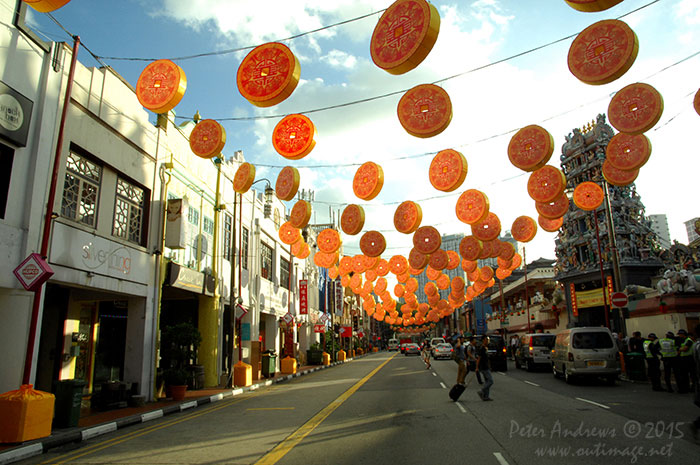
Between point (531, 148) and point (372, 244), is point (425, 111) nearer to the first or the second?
point (531, 148)

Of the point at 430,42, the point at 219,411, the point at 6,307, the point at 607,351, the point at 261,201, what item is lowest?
the point at 219,411

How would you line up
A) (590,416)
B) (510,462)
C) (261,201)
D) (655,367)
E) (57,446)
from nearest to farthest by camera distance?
(510,462) → (57,446) → (590,416) → (655,367) → (261,201)

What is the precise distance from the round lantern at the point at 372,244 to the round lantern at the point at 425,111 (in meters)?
11.2

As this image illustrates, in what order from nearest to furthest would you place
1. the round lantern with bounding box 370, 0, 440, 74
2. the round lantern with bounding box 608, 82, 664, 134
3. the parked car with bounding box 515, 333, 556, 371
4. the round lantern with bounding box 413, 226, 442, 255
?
the round lantern with bounding box 370, 0, 440, 74
the round lantern with bounding box 608, 82, 664, 134
the round lantern with bounding box 413, 226, 442, 255
the parked car with bounding box 515, 333, 556, 371

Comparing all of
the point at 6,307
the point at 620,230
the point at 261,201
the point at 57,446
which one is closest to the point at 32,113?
the point at 6,307

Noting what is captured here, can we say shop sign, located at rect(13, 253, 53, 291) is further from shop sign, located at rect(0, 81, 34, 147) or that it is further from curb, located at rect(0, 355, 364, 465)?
shop sign, located at rect(0, 81, 34, 147)

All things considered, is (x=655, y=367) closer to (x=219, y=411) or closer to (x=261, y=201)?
(x=219, y=411)

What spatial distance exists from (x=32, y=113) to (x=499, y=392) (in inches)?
575

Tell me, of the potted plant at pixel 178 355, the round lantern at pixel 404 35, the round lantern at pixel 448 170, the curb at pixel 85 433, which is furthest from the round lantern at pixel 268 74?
the potted plant at pixel 178 355

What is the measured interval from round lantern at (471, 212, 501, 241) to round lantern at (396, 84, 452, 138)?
10029 millimetres

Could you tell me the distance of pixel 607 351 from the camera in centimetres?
1535

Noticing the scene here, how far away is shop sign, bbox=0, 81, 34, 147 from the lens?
9.61 meters

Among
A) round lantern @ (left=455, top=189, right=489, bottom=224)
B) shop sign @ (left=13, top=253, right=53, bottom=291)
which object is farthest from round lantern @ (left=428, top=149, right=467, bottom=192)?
shop sign @ (left=13, top=253, right=53, bottom=291)

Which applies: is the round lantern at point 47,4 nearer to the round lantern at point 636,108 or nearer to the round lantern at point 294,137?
the round lantern at point 294,137
